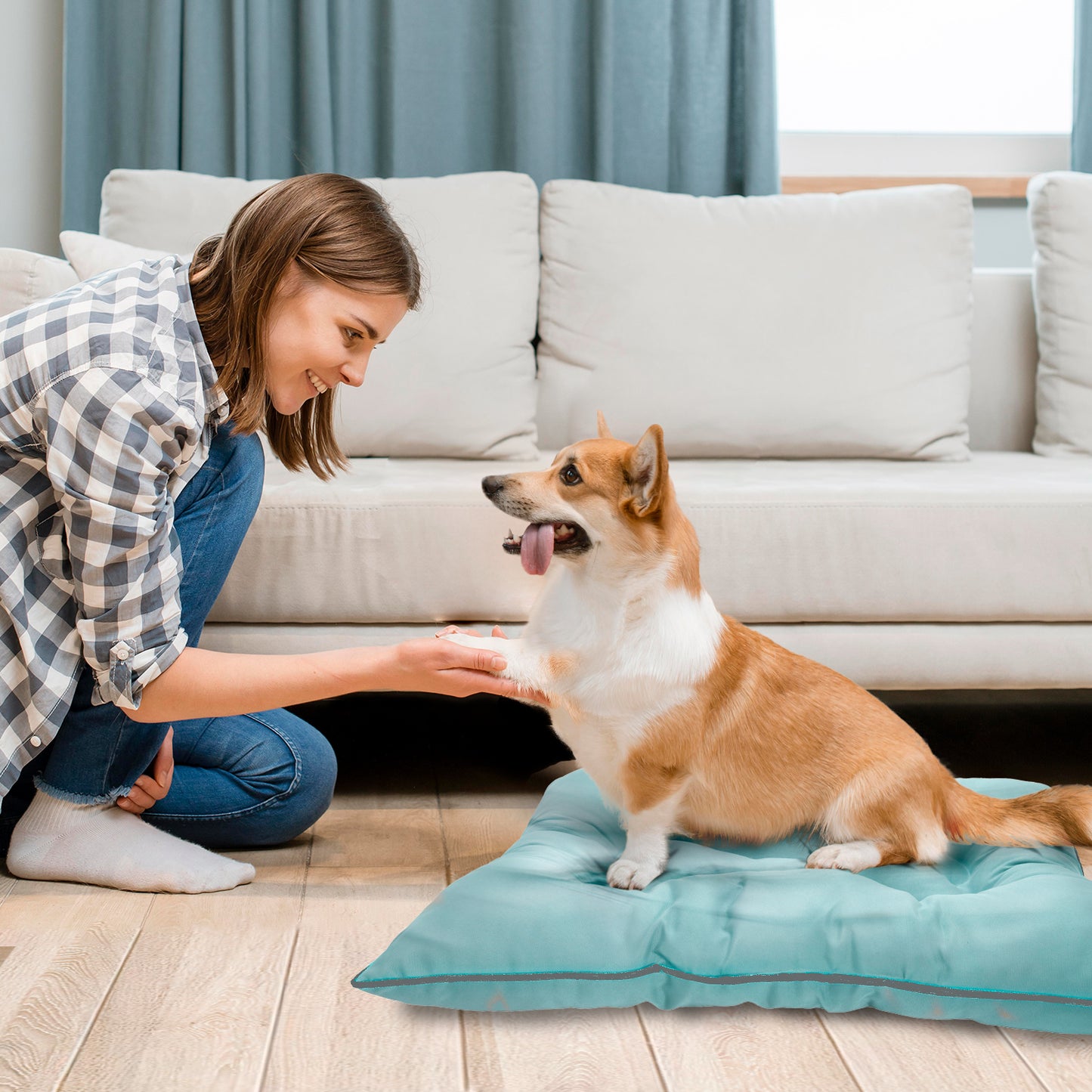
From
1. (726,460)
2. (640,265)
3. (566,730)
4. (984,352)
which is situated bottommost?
(566,730)

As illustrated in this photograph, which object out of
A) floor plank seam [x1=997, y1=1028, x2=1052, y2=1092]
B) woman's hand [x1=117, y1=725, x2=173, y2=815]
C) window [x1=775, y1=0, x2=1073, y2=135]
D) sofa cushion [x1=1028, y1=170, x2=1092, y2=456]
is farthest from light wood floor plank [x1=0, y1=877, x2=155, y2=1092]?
window [x1=775, y1=0, x2=1073, y2=135]

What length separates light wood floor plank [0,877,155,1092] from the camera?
1013 mm

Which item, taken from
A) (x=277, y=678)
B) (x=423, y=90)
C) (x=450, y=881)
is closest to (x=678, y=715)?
(x=450, y=881)

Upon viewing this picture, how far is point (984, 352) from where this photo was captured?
8.68 ft

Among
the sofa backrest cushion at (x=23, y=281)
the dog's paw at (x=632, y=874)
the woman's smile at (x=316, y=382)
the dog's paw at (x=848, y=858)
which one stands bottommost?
the dog's paw at (x=632, y=874)

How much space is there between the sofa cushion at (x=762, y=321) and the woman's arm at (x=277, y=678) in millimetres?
1257

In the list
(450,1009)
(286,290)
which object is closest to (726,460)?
(286,290)

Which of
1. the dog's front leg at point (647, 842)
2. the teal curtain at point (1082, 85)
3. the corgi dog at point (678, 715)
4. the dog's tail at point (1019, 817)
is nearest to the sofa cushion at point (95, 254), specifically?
the corgi dog at point (678, 715)

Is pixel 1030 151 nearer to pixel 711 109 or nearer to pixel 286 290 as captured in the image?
pixel 711 109

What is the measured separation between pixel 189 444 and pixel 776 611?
0.99 metres

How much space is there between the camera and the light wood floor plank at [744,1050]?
100cm

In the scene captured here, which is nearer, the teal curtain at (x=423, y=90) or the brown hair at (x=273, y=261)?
the brown hair at (x=273, y=261)

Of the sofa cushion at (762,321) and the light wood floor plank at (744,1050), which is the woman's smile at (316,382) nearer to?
the light wood floor plank at (744,1050)

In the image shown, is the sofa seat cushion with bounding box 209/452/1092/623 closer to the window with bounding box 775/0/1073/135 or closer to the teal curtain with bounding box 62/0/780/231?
the teal curtain with bounding box 62/0/780/231
